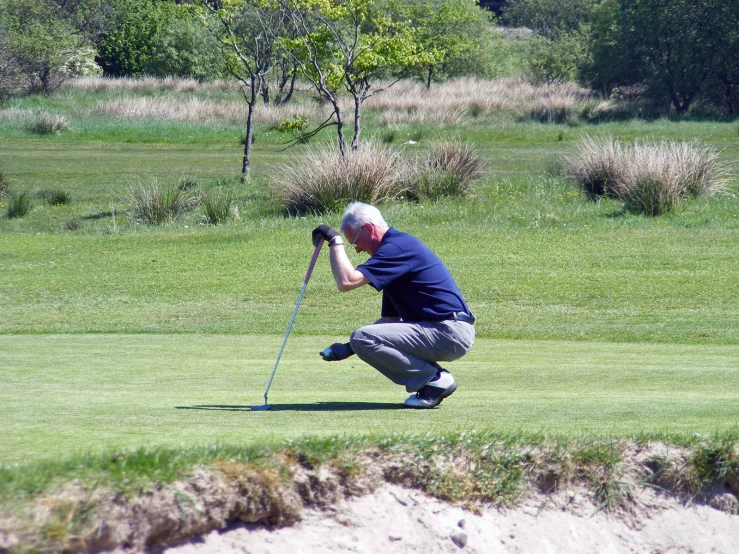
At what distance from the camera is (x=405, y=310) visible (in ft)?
23.7

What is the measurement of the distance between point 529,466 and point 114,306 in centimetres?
1195

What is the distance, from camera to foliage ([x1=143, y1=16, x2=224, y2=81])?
59.2m

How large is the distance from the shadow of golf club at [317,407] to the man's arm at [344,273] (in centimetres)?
82

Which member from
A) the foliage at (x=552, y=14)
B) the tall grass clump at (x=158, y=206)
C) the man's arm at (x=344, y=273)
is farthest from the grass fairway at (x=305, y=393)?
the foliage at (x=552, y=14)

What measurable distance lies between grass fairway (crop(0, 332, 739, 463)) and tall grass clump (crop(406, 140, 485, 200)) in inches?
513

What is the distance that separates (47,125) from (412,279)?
136 ft

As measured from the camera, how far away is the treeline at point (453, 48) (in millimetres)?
50031

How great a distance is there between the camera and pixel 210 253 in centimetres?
1983

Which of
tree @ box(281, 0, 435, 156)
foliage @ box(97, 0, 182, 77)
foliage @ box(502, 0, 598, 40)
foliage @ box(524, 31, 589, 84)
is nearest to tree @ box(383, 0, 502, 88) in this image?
foliage @ box(524, 31, 589, 84)

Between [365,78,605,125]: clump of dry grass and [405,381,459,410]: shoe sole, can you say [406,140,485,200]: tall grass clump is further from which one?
[365,78,605,125]: clump of dry grass

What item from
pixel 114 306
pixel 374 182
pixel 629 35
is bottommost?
pixel 114 306

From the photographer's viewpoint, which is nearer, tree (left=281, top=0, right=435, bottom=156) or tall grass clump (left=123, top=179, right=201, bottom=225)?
tall grass clump (left=123, top=179, right=201, bottom=225)

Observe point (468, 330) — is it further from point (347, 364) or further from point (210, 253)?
point (210, 253)

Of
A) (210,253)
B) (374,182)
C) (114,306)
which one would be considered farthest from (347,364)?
(374,182)
